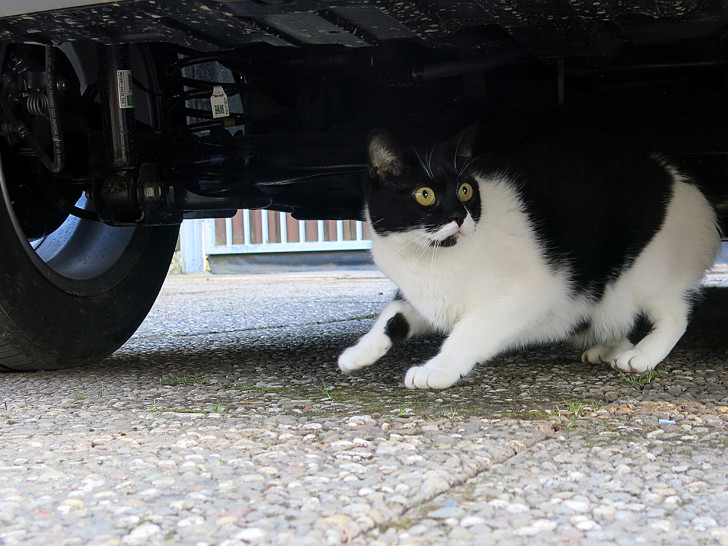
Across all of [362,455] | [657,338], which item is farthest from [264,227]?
[362,455]

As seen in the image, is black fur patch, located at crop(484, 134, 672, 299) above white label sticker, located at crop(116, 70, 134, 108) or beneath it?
beneath

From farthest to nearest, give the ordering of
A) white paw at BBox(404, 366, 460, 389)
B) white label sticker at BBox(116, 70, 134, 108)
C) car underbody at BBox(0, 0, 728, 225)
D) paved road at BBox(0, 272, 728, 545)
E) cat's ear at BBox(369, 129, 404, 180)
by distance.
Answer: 1. cat's ear at BBox(369, 129, 404, 180)
2. white label sticker at BBox(116, 70, 134, 108)
3. white paw at BBox(404, 366, 460, 389)
4. car underbody at BBox(0, 0, 728, 225)
5. paved road at BBox(0, 272, 728, 545)

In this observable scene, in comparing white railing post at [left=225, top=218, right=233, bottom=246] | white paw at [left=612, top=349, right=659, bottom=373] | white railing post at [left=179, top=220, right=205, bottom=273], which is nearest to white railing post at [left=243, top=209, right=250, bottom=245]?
white railing post at [left=225, top=218, right=233, bottom=246]

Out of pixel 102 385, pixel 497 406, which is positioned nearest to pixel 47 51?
pixel 102 385

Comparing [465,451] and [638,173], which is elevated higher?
[638,173]

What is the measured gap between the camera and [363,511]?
39.5 inches

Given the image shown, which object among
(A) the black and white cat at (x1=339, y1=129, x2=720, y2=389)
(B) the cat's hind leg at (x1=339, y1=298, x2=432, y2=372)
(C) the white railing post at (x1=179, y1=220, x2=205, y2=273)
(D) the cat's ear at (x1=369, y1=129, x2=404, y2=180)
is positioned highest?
(D) the cat's ear at (x1=369, y1=129, x2=404, y2=180)

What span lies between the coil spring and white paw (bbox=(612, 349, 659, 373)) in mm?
1605

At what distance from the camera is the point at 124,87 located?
1.95 metres

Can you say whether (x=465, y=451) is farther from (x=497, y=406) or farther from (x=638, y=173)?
(x=638, y=173)

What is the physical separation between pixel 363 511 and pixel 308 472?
0.19 m

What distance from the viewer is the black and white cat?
2020 mm

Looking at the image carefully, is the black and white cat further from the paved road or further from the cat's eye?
the paved road

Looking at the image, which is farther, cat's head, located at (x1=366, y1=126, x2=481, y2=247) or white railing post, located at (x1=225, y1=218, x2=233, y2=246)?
white railing post, located at (x1=225, y1=218, x2=233, y2=246)
